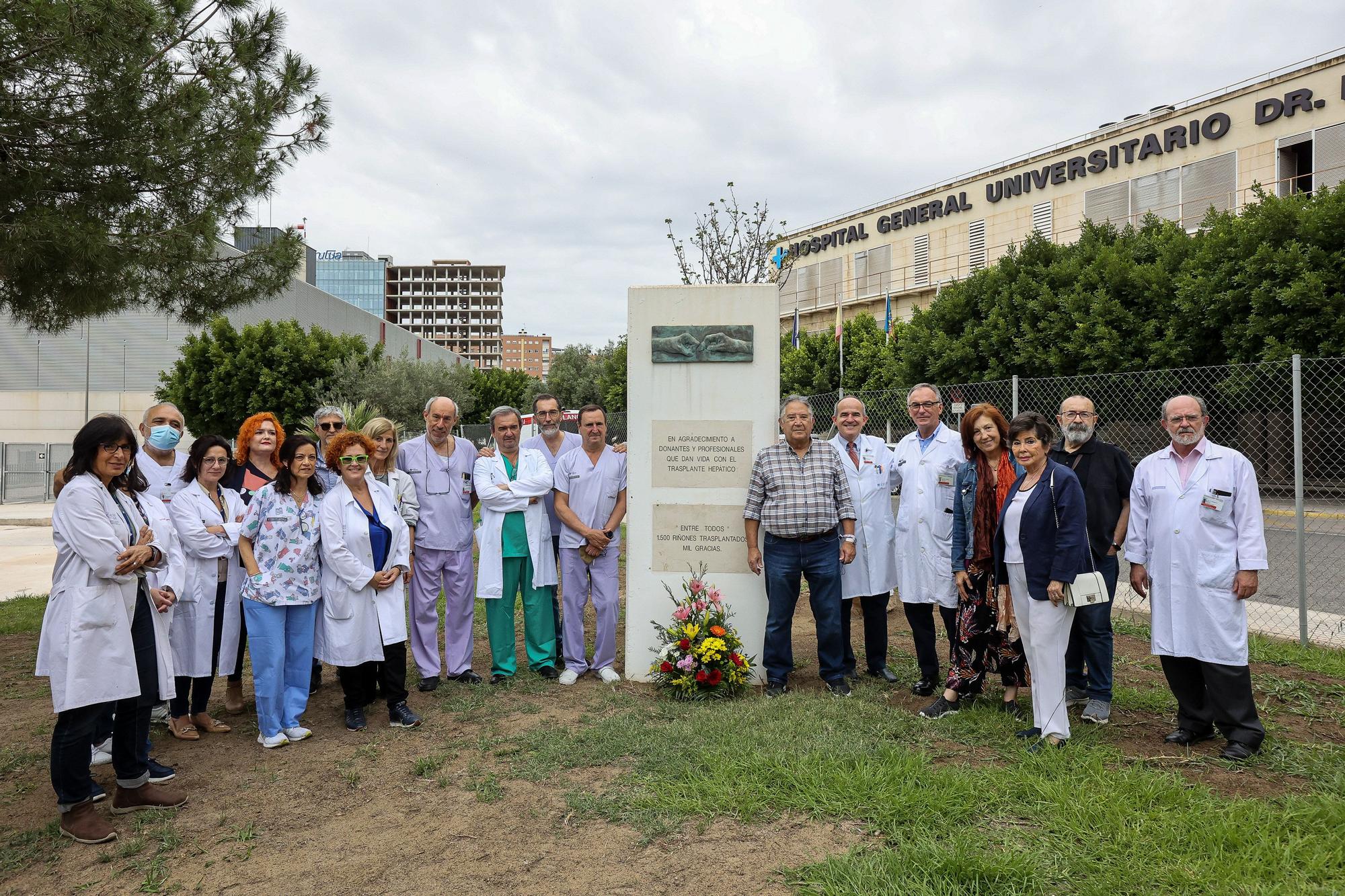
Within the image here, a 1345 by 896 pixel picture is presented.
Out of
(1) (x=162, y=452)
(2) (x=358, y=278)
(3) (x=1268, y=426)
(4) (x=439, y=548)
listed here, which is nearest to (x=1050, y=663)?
(4) (x=439, y=548)

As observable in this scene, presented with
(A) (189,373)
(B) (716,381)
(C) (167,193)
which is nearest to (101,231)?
(C) (167,193)

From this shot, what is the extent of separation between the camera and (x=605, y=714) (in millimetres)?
5375

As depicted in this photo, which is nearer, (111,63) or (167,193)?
(111,63)

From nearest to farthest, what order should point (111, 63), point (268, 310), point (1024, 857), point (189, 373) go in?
point (1024, 857)
point (111, 63)
point (189, 373)
point (268, 310)

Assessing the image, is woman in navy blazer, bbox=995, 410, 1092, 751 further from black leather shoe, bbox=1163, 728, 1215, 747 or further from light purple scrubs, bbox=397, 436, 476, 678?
light purple scrubs, bbox=397, 436, 476, 678

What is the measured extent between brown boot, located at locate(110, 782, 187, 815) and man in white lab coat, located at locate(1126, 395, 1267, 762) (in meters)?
5.10

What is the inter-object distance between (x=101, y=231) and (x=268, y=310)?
33.8m

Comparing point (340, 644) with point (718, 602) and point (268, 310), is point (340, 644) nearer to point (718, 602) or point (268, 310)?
point (718, 602)

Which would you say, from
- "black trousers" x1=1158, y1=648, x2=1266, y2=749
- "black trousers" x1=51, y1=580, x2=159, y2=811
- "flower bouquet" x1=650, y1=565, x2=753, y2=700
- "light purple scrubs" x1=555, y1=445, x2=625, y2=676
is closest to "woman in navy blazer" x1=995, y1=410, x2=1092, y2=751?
"black trousers" x1=1158, y1=648, x2=1266, y2=749

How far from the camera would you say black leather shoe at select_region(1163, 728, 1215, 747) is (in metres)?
4.59

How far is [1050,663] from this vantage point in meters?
4.46

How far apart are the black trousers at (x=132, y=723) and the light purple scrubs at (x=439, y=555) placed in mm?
2039

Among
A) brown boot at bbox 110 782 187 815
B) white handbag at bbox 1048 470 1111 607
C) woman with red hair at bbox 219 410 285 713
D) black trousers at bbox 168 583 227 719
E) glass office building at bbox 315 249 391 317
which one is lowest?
brown boot at bbox 110 782 187 815

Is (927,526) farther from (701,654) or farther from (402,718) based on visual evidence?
(402,718)
